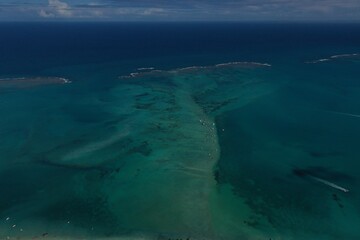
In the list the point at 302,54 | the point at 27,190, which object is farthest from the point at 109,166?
the point at 302,54

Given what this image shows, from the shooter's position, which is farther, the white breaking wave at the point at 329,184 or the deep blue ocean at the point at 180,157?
the white breaking wave at the point at 329,184

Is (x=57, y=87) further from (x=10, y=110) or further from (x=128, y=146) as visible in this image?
(x=128, y=146)

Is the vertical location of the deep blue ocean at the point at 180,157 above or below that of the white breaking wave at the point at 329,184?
below

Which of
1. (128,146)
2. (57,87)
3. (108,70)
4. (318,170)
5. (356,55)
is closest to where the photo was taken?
(318,170)

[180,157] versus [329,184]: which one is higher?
[329,184]

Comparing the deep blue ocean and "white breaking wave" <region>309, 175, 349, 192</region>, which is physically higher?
"white breaking wave" <region>309, 175, 349, 192</region>

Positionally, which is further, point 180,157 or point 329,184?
point 180,157

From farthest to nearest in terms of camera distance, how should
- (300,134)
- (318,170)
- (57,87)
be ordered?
(57,87) < (300,134) < (318,170)

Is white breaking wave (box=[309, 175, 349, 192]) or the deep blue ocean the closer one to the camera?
the deep blue ocean
